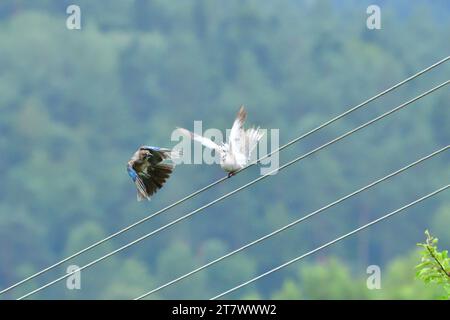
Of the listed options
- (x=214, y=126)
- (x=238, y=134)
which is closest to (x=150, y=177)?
(x=238, y=134)

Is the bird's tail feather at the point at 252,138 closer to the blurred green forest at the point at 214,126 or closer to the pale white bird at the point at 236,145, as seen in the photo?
the pale white bird at the point at 236,145

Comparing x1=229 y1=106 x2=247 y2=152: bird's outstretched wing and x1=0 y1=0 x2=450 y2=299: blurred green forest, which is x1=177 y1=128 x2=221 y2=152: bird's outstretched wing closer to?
x1=229 y1=106 x2=247 y2=152: bird's outstretched wing

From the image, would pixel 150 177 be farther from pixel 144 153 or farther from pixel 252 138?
pixel 252 138

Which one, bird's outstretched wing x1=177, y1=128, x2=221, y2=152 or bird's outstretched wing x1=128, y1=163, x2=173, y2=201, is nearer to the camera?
bird's outstretched wing x1=177, y1=128, x2=221, y2=152

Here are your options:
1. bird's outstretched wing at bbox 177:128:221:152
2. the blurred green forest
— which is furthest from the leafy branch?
the blurred green forest
